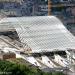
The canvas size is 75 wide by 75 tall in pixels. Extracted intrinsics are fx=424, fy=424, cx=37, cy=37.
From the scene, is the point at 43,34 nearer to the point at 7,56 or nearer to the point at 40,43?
the point at 40,43

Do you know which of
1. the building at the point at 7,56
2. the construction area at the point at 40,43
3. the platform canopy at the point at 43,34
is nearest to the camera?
the building at the point at 7,56

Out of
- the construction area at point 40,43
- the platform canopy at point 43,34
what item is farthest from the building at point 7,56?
the platform canopy at point 43,34

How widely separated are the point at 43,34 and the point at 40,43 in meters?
1.37

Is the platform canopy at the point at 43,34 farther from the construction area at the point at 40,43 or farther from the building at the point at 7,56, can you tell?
the building at the point at 7,56

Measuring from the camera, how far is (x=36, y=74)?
21.2 meters

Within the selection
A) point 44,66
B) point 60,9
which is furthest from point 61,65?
point 60,9

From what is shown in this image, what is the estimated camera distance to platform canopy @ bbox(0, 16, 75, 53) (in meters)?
30.8

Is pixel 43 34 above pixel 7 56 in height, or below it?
above

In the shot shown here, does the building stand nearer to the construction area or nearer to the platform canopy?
the construction area

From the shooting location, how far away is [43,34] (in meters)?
32.1

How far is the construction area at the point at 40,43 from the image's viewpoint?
2792cm

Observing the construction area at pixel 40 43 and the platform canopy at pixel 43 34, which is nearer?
the construction area at pixel 40 43

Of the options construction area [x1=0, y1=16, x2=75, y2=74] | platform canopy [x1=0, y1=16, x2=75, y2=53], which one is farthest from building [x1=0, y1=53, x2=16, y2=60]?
platform canopy [x1=0, y1=16, x2=75, y2=53]

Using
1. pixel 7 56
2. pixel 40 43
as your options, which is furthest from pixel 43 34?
pixel 7 56
